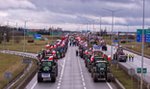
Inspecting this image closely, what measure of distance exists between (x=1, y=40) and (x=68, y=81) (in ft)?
Answer: 375

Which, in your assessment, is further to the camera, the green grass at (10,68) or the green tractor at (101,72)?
Result: the green tractor at (101,72)

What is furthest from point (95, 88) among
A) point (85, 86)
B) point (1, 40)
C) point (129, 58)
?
point (1, 40)

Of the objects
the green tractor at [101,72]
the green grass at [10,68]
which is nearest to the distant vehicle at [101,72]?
the green tractor at [101,72]

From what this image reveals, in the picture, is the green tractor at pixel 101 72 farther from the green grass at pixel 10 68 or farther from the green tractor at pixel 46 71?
the green grass at pixel 10 68

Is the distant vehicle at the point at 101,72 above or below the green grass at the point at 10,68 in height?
above

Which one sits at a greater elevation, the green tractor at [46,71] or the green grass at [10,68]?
the green tractor at [46,71]

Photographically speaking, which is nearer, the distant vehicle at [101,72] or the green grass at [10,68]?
the green grass at [10,68]

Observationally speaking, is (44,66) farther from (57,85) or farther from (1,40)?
(1,40)

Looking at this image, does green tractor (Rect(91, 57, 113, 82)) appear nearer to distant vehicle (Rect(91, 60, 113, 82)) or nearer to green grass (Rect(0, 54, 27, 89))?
distant vehicle (Rect(91, 60, 113, 82))

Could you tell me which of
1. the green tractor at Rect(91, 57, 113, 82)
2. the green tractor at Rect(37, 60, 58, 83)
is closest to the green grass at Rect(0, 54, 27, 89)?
the green tractor at Rect(37, 60, 58, 83)

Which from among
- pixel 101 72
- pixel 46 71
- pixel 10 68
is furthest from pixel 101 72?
pixel 10 68

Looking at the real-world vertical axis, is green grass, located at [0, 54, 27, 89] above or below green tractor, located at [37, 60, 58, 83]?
below

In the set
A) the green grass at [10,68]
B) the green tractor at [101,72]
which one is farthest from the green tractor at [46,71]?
the green tractor at [101,72]

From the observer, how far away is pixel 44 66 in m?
42.0
